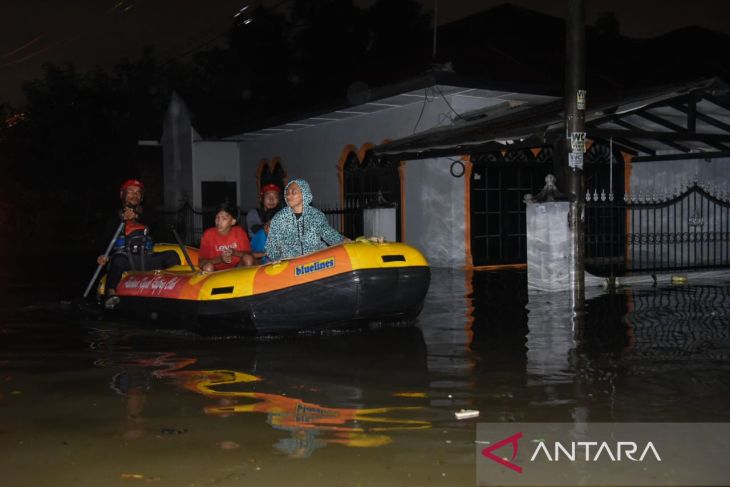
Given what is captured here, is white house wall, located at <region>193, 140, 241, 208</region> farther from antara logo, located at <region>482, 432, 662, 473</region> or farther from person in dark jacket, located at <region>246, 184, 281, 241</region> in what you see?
antara logo, located at <region>482, 432, 662, 473</region>

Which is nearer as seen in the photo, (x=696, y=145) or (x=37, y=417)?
(x=37, y=417)

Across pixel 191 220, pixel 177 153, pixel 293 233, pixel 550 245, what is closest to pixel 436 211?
pixel 550 245

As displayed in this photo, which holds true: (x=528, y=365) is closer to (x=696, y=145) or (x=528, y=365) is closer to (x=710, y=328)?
(x=710, y=328)

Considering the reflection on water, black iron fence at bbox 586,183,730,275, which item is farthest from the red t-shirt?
black iron fence at bbox 586,183,730,275

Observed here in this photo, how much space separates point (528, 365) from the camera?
303 inches

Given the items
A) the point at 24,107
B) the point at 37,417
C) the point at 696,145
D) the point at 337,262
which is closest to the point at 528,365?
the point at 337,262

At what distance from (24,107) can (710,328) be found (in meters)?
31.4

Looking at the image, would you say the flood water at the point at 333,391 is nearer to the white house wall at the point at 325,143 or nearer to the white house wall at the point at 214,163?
the white house wall at the point at 325,143

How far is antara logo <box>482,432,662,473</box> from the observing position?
16.0 ft

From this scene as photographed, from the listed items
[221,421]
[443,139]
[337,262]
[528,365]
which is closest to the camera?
[221,421]

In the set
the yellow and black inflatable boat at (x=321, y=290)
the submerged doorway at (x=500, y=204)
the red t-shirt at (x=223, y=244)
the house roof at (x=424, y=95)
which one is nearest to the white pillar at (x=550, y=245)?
the yellow and black inflatable boat at (x=321, y=290)

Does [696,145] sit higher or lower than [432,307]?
higher

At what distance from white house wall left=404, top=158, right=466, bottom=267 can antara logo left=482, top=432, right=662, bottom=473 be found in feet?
40.6

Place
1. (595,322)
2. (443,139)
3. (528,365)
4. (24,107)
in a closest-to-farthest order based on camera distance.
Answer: (528,365) < (595,322) < (443,139) < (24,107)
